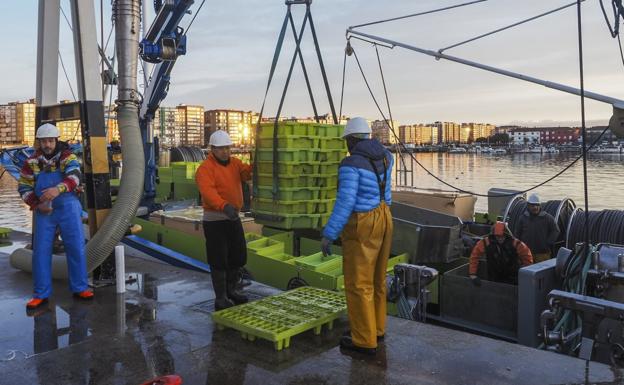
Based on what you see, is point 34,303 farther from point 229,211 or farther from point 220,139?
point 220,139

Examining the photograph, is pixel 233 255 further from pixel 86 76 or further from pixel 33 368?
pixel 86 76

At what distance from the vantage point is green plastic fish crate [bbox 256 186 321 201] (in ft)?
20.4

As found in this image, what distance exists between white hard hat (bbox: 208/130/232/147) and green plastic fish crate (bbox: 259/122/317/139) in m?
0.88

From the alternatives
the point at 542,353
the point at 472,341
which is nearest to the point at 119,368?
the point at 472,341

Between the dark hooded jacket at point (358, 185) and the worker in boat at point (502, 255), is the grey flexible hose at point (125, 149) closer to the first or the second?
the dark hooded jacket at point (358, 185)

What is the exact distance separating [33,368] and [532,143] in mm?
194532

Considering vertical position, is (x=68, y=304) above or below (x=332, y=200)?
below

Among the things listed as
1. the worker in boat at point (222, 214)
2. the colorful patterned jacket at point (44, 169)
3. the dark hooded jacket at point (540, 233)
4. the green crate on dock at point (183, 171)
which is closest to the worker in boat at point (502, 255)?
the dark hooded jacket at point (540, 233)

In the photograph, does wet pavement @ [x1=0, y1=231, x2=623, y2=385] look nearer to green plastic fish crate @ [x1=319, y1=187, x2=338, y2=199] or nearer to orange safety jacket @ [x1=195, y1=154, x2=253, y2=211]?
orange safety jacket @ [x1=195, y1=154, x2=253, y2=211]

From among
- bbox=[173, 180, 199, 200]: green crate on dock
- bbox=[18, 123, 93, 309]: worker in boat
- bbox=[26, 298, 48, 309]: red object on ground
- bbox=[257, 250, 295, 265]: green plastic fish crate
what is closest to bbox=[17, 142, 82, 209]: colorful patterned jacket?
bbox=[18, 123, 93, 309]: worker in boat

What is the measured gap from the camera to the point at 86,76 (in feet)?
21.1

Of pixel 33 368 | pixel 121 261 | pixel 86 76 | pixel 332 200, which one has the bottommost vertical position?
pixel 33 368

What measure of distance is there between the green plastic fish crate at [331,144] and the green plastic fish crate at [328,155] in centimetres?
5

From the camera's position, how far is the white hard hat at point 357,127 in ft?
14.4
